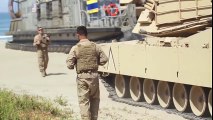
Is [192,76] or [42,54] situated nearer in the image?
[192,76]

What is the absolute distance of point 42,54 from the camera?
53.9 feet

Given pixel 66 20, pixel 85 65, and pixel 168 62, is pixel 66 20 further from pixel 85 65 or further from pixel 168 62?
pixel 85 65

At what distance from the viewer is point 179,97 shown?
10.1 m

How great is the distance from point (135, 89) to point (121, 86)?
60 cm

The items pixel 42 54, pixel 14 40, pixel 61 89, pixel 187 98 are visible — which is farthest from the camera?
pixel 14 40

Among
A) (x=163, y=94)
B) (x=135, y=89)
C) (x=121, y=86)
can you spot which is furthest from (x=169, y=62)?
(x=121, y=86)

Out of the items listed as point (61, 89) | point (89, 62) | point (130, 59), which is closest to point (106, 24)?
point (61, 89)

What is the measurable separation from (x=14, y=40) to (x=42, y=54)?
53.2 feet

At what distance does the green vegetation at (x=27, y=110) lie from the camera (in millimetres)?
7906

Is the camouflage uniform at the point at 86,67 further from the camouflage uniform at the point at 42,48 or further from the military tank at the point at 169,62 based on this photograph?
the camouflage uniform at the point at 42,48

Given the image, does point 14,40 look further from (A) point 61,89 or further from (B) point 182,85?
(B) point 182,85

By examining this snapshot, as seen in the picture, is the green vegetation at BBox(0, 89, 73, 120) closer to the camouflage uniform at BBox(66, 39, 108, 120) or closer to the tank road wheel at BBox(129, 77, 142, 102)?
the camouflage uniform at BBox(66, 39, 108, 120)

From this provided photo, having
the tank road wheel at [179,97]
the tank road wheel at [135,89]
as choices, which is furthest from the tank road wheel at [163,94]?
the tank road wheel at [135,89]

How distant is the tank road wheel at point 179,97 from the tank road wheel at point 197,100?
23 centimetres
